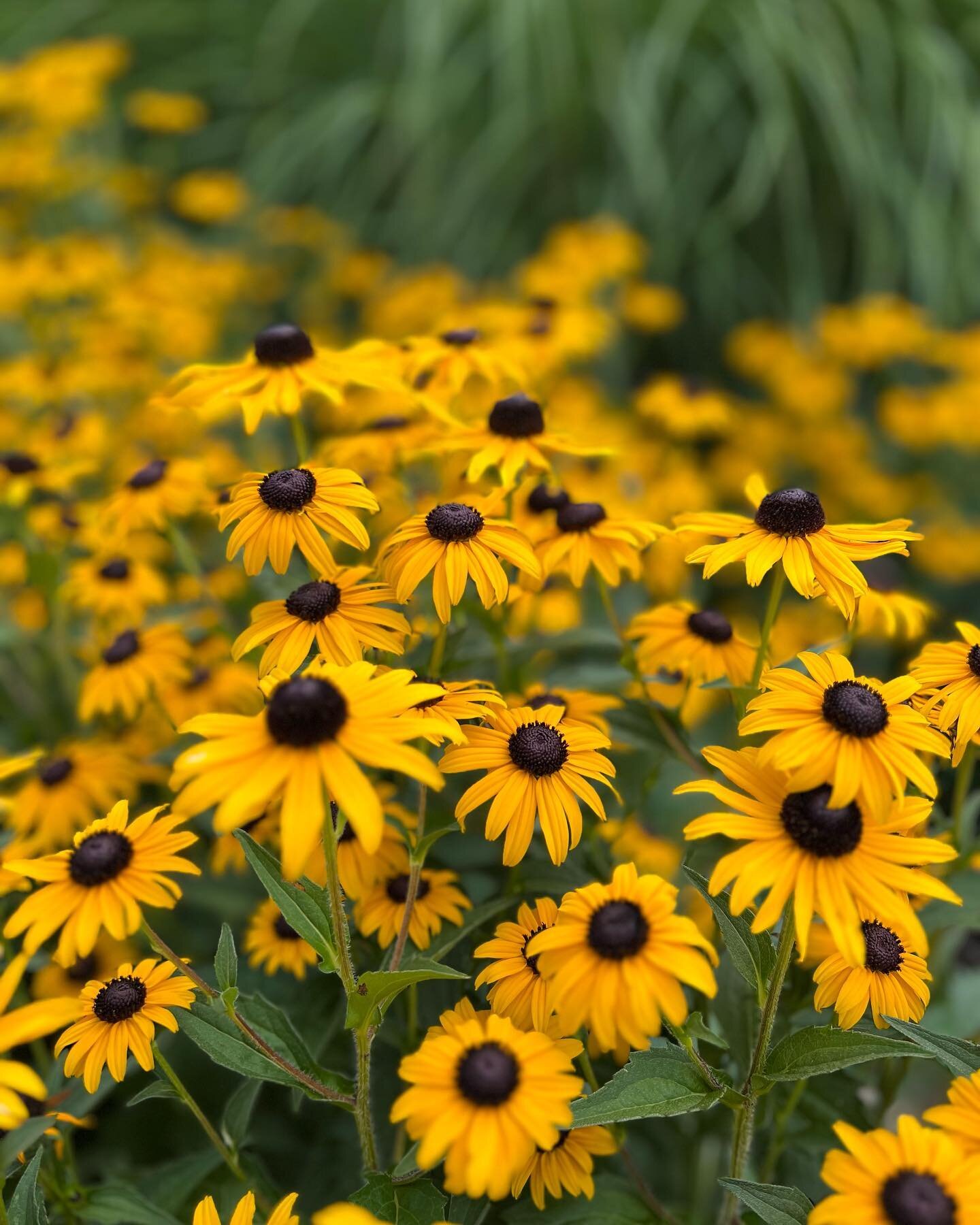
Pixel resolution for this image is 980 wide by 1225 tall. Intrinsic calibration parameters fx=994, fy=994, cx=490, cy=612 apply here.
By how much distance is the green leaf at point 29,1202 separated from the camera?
3.24ft

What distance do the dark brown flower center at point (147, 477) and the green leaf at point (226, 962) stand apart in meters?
0.88

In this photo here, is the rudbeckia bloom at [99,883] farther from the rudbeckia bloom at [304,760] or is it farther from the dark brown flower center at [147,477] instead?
the dark brown flower center at [147,477]

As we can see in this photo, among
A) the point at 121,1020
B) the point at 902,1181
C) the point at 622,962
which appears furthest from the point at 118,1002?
the point at 902,1181

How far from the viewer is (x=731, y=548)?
3.75 ft

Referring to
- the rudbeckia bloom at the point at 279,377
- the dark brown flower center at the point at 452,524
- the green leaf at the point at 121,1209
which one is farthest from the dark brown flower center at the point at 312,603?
the green leaf at the point at 121,1209

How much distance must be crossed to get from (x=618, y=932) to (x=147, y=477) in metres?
1.14

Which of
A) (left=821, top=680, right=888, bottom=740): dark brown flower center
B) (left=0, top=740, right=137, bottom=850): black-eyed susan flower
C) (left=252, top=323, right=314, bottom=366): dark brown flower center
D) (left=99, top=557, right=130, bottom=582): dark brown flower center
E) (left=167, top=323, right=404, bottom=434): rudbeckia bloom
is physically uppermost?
(left=252, top=323, right=314, bottom=366): dark brown flower center

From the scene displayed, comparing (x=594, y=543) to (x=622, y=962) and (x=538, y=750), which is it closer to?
(x=538, y=750)

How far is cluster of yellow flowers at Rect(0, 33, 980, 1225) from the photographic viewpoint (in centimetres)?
85

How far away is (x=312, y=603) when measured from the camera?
1.11 m

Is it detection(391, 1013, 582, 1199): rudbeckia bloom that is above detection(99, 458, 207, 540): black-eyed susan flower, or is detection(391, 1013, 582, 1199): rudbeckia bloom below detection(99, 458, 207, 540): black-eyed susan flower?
below

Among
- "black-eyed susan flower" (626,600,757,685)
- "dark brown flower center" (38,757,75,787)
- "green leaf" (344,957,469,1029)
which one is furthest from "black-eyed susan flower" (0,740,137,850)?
"black-eyed susan flower" (626,600,757,685)

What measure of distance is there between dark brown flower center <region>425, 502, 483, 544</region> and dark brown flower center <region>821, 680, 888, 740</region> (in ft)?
1.43

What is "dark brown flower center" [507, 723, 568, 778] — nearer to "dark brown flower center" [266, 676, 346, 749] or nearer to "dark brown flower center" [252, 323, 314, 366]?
"dark brown flower center" [266, 676, 346, 749]
